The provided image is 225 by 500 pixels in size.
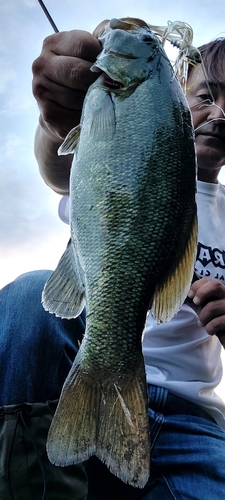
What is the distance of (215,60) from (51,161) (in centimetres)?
133

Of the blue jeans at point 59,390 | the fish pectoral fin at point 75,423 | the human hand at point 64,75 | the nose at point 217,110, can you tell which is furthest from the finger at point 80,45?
the nose at point 217,110

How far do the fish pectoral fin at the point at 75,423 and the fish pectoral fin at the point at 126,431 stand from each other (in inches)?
0.8

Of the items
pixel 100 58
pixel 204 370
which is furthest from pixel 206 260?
pixel 100 58

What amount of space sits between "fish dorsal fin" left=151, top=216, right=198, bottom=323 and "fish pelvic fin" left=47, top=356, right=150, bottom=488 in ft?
0.47

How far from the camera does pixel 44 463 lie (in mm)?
1365

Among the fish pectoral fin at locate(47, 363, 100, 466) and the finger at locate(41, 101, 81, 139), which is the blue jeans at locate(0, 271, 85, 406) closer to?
the fish pectoral fin at locate(47, 363, 100, 466)

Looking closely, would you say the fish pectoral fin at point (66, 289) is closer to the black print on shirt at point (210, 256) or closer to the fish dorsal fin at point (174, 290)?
the fish dorsal fin at point (174, 290)

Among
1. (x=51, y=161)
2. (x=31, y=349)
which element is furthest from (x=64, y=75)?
(x=31, y=349)

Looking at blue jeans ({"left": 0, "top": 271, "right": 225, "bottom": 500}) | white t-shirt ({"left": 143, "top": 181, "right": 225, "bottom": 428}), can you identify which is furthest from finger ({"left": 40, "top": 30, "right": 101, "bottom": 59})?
white t-shirt ({"left": 143, "top": 181, "right": 225, "bottom": 428})

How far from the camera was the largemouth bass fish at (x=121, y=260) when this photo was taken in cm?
103

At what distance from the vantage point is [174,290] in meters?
1.10

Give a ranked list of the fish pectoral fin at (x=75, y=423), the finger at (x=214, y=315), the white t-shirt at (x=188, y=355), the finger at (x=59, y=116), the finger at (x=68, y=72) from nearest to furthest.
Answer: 1. the fish pectoral fin at (x=75, y=423)
2. the finger at (x=68, y=72)
3. the finger at (x=59, y=116)
4. the finger at (x=214, y=315)
5. the white t-shirt at (x=188, y=355)

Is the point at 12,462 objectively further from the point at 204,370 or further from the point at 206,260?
the point at 206,260

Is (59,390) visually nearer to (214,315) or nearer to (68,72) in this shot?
(214,315)
